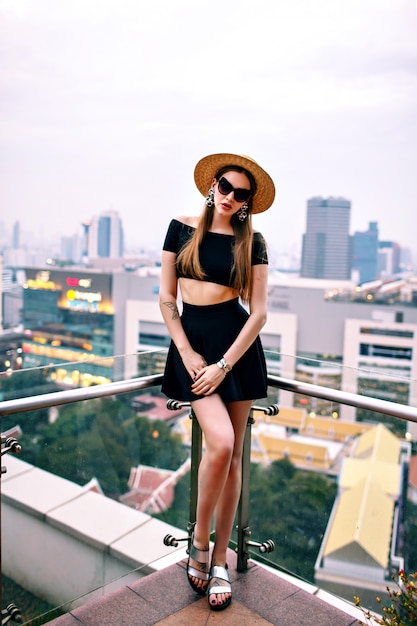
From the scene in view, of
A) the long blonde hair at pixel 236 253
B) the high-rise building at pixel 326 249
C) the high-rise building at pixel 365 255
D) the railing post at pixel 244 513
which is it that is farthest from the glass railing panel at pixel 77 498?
the high-rise building at pixel 365 255

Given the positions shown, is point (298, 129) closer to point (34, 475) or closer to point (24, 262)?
point (24, 262)

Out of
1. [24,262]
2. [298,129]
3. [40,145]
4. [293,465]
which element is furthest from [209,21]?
[293,465]

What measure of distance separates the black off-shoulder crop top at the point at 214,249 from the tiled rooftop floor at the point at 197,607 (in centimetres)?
116

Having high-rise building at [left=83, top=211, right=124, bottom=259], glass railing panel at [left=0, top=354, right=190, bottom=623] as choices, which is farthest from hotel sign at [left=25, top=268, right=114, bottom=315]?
glass railing panel at [left=0, top=354, right=190, bottom=623]

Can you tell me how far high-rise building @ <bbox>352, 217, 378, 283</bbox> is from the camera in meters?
22.3

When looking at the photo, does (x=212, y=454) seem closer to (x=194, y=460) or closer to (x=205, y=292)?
(x=194, y=460)

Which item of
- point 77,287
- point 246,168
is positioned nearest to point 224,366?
point 246,168

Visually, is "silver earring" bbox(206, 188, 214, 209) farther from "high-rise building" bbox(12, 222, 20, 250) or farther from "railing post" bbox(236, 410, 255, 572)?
"high-rise building" bbox(12, 222, 20, 250)

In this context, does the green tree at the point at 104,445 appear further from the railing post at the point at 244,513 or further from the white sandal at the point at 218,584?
the white sandal at the point at 218,584

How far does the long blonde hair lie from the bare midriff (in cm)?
2

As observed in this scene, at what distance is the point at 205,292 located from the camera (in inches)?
75.0

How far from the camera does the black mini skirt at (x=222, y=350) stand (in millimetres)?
1920

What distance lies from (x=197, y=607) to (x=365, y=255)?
23.0 meters

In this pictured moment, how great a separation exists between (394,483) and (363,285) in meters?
20.7
